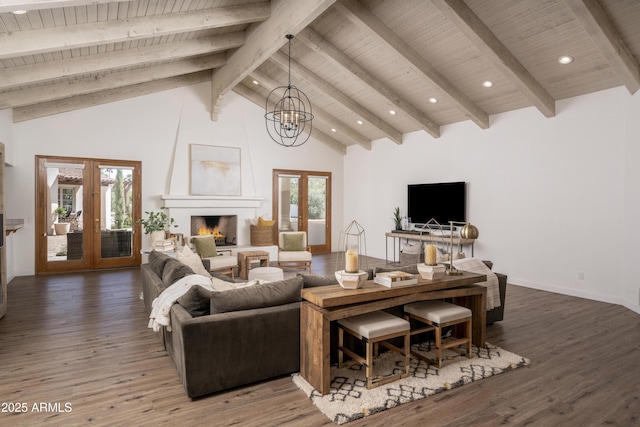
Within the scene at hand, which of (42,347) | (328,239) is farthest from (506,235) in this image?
(42,347)

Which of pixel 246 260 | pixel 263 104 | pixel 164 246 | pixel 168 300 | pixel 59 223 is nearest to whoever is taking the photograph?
pixel 168 300

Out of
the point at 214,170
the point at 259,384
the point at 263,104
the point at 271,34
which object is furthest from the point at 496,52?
the point at 214,170

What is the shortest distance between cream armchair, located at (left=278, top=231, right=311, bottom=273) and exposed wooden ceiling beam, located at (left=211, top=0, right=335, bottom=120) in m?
3.30

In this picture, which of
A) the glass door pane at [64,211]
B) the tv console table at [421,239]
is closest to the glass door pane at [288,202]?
the tv console table at [421,239]

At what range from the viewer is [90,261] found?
7.35 m

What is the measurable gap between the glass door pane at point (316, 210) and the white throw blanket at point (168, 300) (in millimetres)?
6866

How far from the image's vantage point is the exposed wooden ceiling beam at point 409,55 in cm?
473

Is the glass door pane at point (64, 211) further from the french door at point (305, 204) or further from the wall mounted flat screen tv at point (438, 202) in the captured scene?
the wall mounted flat screen tv at point (438, 202)

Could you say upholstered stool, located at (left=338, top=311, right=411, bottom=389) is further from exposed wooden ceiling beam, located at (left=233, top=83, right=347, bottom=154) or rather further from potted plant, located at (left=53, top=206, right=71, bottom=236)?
exposed wooden ceiling beam, located at (left=233, top=83, right=347, bottom=154)

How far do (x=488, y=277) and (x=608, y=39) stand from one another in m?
2.88

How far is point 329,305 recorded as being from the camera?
102 inches

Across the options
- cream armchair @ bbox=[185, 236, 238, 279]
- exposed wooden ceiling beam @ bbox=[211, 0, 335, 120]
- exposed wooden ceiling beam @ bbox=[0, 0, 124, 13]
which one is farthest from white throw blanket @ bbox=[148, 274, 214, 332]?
cream armchair @ bbox=[185, 236, 238, 279]

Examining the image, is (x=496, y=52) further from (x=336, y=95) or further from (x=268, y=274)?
(x=268, y=274)

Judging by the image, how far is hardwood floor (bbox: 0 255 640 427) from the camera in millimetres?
2369
